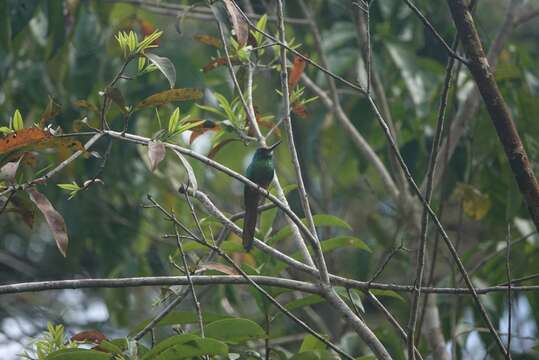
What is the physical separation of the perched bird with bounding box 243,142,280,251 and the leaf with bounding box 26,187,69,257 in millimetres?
489

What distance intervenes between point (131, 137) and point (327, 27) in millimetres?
2551

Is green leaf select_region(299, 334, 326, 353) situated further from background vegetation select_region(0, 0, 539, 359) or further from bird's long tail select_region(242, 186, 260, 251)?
bird's long tail select_region(242, 186, 260, 251)

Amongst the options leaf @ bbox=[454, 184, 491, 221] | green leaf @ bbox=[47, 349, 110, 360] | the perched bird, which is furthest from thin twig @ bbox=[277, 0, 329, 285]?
leaf @ bbox=[454, 184, 491, 221]

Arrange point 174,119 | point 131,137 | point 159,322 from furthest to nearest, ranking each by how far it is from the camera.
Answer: point 159,322, point 174,119, point 131,137

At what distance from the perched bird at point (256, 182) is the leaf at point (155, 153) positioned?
0.39m

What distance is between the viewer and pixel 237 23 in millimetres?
2457

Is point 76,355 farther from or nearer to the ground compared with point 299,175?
nearer to the ground

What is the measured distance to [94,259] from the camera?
235 inches

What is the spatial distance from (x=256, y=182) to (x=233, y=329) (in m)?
0.45

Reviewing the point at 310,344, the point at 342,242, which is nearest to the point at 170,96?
the point at 342,242

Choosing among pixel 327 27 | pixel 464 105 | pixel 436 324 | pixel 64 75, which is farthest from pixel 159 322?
pixel 327 27

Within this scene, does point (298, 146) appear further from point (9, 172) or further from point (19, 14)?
point (9, 172)

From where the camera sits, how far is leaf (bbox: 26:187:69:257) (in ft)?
7.50

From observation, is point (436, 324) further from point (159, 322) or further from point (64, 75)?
point (64, 75)
